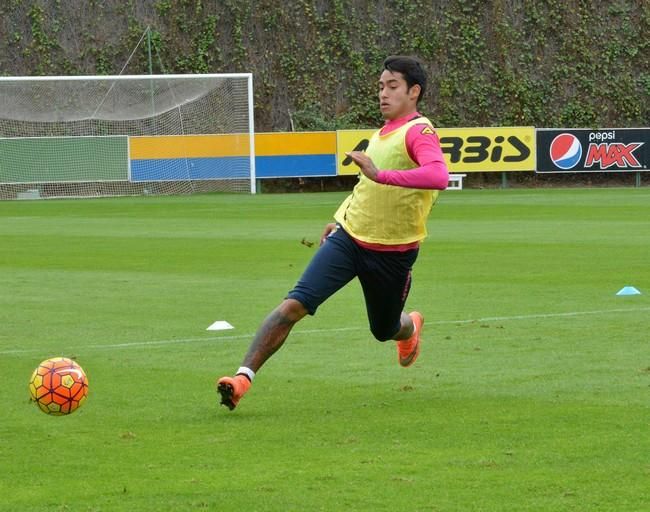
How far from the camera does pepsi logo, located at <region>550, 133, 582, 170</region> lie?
141ft

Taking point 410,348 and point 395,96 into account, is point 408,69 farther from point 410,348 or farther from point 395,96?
point 410,348

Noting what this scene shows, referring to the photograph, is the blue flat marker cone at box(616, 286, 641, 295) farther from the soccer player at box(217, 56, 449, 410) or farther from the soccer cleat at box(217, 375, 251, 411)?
the soccer cleat at box(217, 375, 251, 411)

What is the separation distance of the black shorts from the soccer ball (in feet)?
4.73

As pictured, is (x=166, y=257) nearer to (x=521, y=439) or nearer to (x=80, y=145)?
(x=521, y=439)

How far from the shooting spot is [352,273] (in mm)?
8609

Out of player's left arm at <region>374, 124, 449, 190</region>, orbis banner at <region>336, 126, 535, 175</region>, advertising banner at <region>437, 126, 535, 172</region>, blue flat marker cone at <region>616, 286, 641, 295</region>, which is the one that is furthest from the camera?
advertising banner at <region>437, 126, 535, 172</region>

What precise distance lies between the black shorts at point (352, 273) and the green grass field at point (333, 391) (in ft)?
2.10

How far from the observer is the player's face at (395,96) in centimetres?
861

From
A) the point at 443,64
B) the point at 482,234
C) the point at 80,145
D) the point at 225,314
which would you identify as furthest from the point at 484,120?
the point at 225,314

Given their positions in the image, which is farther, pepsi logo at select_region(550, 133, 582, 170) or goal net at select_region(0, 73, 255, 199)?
pepsi logo at select_region(550, 133, 582, 170)

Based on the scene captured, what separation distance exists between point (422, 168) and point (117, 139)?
31434mm

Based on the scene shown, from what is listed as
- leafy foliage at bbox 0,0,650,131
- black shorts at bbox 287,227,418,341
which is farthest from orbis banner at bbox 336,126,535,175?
black shorts at bbox 287,227,418,341

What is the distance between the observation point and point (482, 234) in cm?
2372

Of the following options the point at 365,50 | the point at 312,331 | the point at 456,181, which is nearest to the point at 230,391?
the point at 312,331
